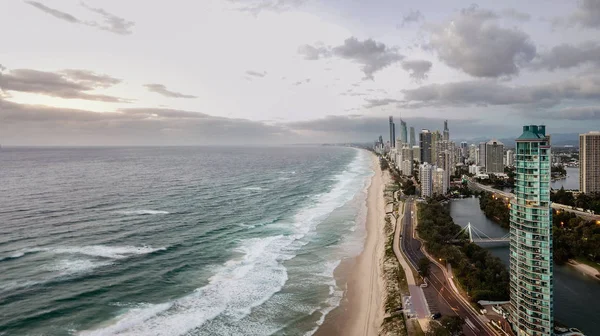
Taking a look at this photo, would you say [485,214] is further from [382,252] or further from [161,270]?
[161,270]

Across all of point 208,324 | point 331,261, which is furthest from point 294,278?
point 208,324

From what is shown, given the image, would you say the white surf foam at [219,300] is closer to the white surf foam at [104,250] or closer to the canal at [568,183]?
the white surf foam at [104,250]

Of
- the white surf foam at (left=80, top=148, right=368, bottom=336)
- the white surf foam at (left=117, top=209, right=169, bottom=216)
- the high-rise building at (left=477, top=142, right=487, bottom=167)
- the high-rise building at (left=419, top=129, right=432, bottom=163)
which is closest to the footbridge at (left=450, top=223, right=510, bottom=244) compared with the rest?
the white surf foam at (left=80, top=148, right=368, bottom=336)

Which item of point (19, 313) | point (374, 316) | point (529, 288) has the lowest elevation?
point (374, 316)

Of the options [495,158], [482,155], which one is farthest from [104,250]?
[482,155]

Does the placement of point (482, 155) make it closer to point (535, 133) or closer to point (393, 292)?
point (393, 292)

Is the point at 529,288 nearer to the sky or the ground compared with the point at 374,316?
nearer to the sky
